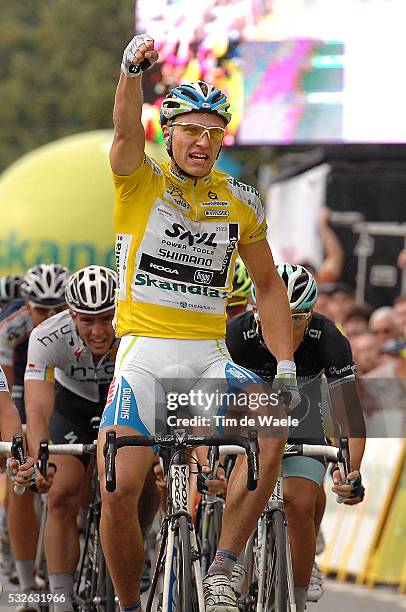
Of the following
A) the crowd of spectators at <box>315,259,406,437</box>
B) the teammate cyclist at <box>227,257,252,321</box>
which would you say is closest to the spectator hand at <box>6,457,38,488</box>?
the teammate cyclist at <box>227,257,252,321</box>

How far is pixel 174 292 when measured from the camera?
23.6 feet

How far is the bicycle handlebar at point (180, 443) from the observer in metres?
6.54

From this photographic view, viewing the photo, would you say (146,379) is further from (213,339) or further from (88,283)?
(88,283)

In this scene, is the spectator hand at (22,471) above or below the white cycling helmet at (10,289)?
below

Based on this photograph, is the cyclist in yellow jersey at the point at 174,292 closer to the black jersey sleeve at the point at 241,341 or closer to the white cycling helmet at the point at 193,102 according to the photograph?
the white cycling helmet at the point at 193,102

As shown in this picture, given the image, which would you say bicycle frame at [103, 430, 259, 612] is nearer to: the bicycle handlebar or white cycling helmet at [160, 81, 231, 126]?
the bicycle handlebar

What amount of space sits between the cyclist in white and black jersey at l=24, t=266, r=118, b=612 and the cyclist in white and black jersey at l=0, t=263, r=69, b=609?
0.95m

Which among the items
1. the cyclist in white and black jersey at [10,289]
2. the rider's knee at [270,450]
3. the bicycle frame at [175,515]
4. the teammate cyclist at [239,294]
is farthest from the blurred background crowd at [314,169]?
the bicycle frame at [175,515]

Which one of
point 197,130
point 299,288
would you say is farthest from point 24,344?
point 197,130

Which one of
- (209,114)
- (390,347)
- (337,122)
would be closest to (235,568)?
(209,114)

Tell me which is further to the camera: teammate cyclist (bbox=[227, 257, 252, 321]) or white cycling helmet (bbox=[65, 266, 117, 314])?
teammate cyclist (bbox=[227, 257, 252, 321])

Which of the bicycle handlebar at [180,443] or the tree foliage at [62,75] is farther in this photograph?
the tree foliage at [62,75]

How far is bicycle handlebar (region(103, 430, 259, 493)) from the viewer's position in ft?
21.5

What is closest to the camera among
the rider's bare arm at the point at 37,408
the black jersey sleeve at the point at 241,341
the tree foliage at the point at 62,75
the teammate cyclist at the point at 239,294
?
the black jersey sleeve at the point at 241,341
